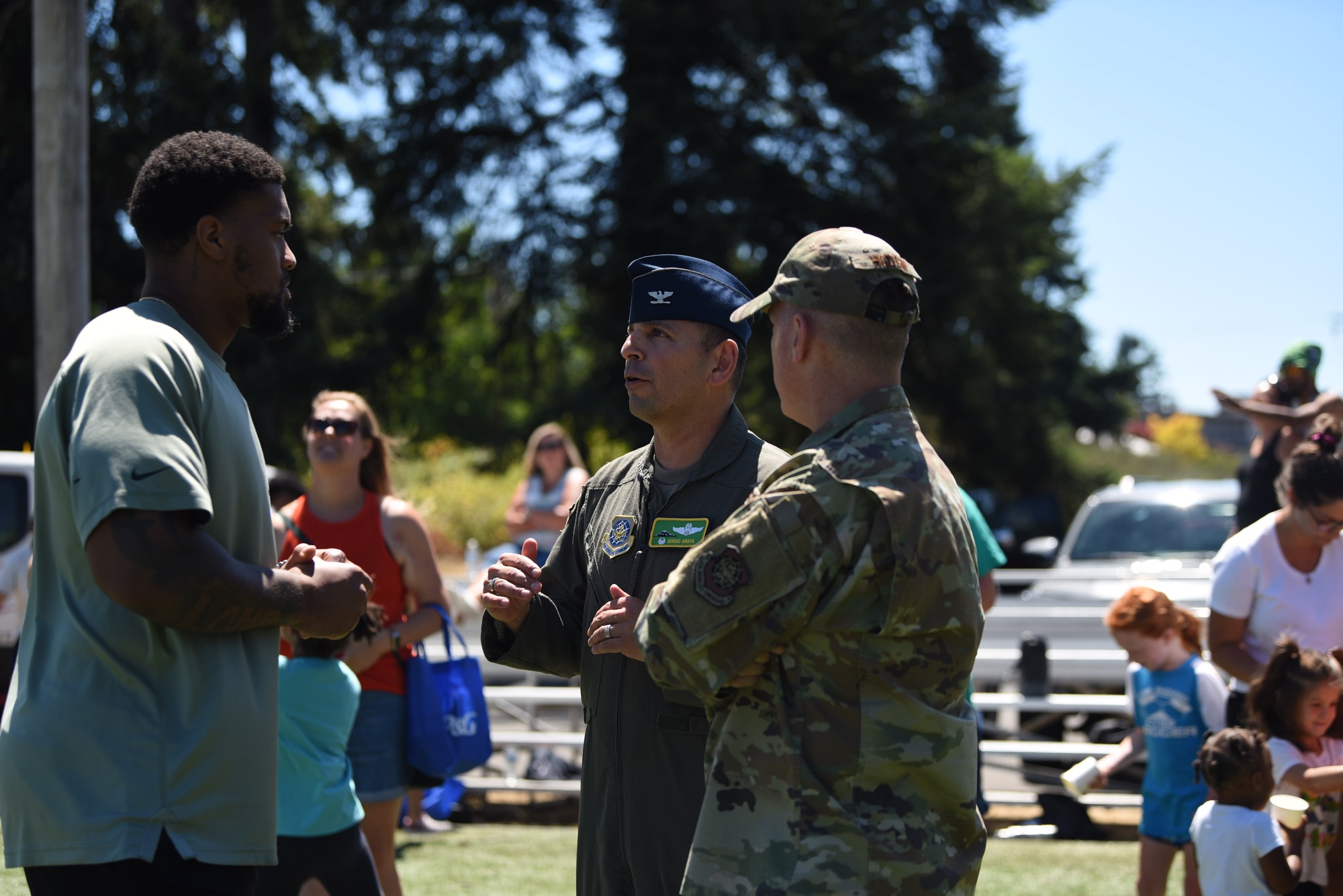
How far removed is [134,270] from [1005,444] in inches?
616

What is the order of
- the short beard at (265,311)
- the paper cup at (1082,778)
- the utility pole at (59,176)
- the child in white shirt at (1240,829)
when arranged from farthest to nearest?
1. the utility pole at (59,176)
2. the paper cup at (1082,778)
3. the child in white shirt at (1240,829)
4. the short beard at (265,311)

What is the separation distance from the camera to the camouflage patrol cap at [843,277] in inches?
86.5

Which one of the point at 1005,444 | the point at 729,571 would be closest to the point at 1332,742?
the point at 729,571

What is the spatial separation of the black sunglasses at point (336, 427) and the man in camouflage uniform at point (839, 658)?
112 inches

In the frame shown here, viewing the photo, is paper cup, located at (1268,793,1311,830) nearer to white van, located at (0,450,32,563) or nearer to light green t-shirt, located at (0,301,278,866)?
light green t-shirt, located at (0,301,278,866)

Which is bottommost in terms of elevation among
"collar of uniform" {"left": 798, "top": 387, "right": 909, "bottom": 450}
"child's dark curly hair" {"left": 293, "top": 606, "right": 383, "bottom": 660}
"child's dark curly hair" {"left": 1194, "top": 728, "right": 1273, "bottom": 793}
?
A: "child's dark curly hair" {"left": 1194, "top": 728, "right": 1273, "bottom": 793}

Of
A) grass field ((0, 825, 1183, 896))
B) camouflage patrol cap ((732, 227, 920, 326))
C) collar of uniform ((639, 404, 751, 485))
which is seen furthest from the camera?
grass field ((0, 825, 1183, 896))

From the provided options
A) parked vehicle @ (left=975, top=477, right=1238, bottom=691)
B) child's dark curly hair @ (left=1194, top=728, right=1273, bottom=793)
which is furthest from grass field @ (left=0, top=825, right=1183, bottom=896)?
child's dark curly hair @ (left=1194, top=728, right=1273, bottom=793)

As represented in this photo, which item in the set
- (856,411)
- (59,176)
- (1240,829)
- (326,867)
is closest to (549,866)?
(326,867)

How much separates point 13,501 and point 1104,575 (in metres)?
8.18

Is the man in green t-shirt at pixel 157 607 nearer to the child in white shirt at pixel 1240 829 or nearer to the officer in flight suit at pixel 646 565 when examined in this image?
the officer in flight suit at pixel 646 565

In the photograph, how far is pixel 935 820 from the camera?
2.15 metres

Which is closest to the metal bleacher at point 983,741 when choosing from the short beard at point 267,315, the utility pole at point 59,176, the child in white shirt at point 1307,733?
the child in white shirt at point 1307,733

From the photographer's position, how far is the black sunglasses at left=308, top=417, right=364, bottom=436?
4.69 m
